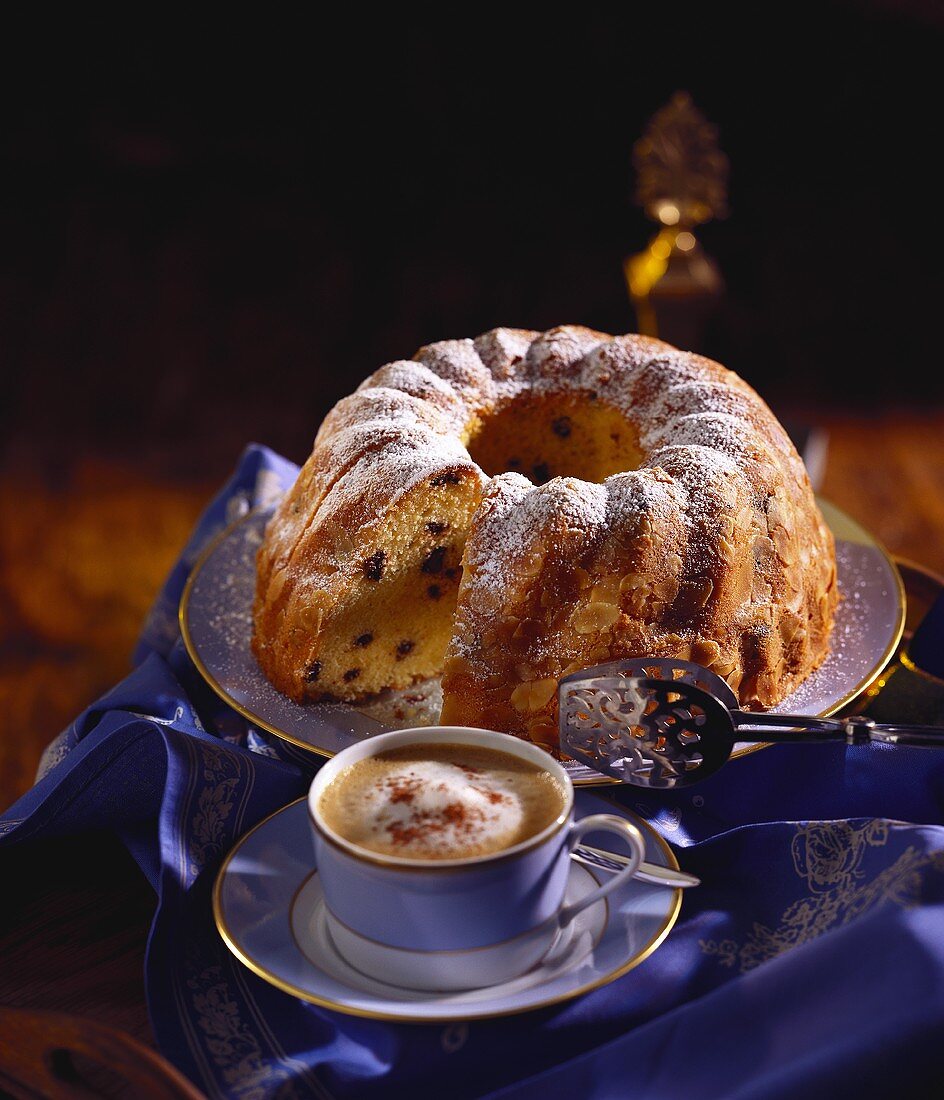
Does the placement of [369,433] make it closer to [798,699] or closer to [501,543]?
[501,543]

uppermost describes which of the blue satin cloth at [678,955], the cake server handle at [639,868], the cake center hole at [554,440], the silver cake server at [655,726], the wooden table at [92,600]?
the cake center hole at [554,440]

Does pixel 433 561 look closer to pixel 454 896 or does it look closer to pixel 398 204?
pixel 454 896

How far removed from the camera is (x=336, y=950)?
97 cm

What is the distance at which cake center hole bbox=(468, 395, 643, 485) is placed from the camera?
1.64m

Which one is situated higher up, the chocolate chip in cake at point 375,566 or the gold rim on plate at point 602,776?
the chocolate chip in cake at point 375,566

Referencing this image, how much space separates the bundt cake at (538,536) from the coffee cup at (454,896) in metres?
0.29

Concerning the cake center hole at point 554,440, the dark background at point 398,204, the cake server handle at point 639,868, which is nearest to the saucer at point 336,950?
the cake server handle at point 639,868

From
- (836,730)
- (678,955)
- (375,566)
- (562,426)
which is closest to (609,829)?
(678,955)

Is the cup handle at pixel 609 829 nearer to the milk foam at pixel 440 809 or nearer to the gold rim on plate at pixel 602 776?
the milk foam at pixel 440 809

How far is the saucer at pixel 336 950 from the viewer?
0.92 meters

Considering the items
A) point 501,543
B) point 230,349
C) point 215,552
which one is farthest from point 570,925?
point 230,349

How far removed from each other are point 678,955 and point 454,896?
254 mm

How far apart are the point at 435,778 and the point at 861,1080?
1.22ft

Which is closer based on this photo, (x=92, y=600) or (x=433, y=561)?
(x=433, y=561)
